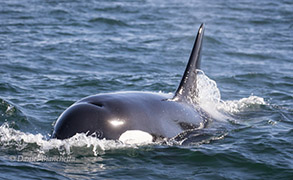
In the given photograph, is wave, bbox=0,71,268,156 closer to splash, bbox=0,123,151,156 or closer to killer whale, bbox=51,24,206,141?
splash, bbox=0,123,151,156

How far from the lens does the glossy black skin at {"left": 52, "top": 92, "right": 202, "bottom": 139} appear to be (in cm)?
772

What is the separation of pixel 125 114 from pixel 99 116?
1.46ft

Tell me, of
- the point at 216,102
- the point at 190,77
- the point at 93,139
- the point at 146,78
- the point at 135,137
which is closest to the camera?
the point at 93,139

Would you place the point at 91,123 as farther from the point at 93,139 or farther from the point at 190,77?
the point at 190,77

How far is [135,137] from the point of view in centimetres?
795

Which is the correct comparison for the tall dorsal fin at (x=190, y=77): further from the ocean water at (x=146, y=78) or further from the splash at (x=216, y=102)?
the ocean water at (x=146, y=78)

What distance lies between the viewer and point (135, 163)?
784 cm

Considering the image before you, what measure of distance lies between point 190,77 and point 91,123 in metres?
2.66

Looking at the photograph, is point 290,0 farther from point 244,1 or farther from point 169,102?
point 169,102

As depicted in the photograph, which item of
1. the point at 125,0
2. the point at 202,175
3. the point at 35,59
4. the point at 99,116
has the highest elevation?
the point at 125,0

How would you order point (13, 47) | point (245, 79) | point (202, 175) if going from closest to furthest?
point (202, 175) < point (245, 79) < point (13, 47)

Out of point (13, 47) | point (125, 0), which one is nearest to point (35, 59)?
point (13, 47)

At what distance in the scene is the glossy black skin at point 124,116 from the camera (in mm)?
7719

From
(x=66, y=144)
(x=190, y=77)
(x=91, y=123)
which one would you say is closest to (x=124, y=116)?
(x=91, y=123)
